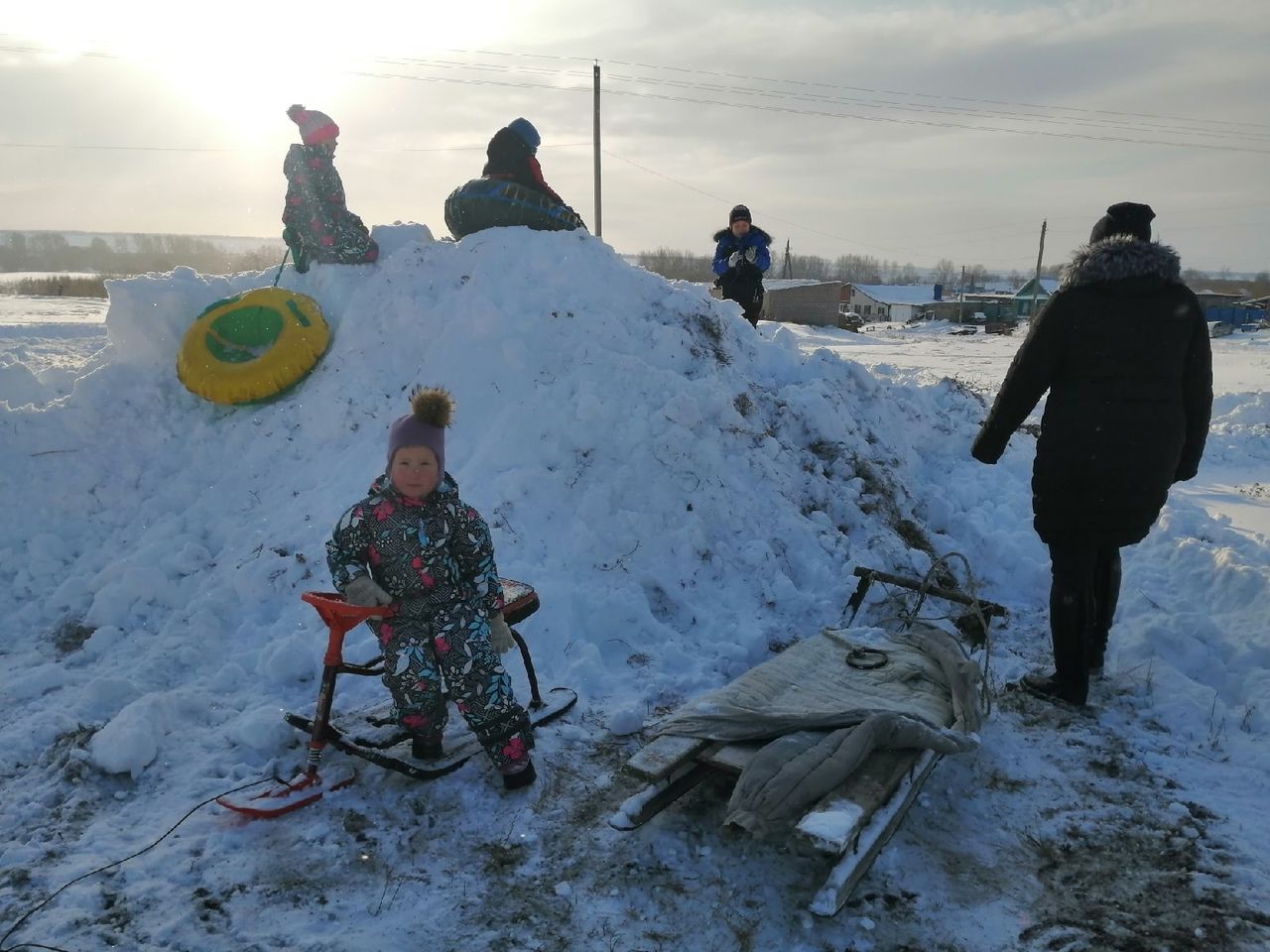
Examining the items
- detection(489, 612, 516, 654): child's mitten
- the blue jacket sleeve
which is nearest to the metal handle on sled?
detection(489, 612, 516, 654): child's mitten

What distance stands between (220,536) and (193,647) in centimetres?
129

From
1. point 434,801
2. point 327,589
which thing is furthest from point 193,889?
point 327,589

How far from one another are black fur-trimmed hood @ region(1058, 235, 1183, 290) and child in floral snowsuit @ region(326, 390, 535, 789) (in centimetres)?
303

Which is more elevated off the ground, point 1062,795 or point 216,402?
point 216,402

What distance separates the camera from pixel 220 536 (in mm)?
5664

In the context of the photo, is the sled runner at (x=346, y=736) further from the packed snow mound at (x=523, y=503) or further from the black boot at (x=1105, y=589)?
the black boot at (x=1105, y=589)

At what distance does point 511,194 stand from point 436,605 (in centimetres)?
517

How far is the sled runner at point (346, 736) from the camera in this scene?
322cm

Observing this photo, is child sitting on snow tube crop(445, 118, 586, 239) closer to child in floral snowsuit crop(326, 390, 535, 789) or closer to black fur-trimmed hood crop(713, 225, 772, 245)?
black fur-trimmed hood crop(713, 225, 772, 245)

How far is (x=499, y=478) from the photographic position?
5453 millimetres

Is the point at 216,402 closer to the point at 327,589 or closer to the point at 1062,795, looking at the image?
the point at 327,589

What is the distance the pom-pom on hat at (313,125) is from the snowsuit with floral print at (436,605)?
5.48 m

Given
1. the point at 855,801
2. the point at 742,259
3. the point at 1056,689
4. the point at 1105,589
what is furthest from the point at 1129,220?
the point at 742,259

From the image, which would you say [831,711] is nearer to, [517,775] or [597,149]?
[517,775]
